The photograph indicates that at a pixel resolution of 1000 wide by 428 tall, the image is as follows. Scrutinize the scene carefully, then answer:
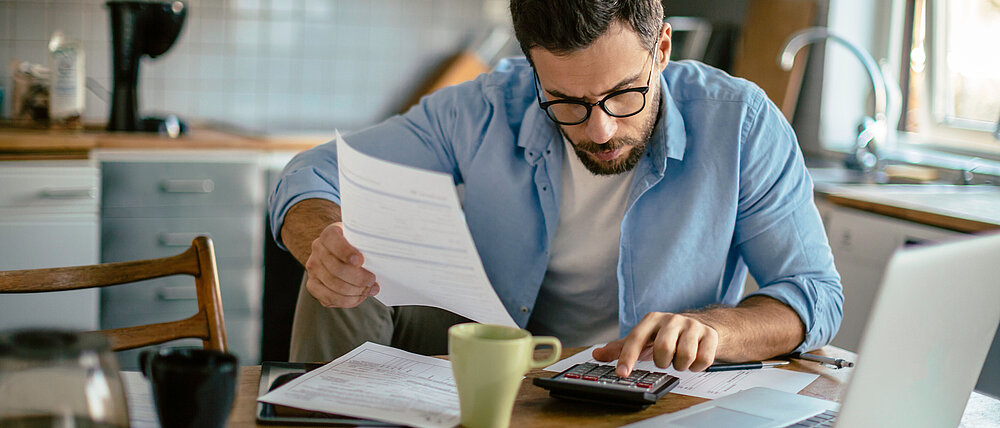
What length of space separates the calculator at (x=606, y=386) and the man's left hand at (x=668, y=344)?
0.02 metres

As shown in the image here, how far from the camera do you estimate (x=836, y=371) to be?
3.69 feet

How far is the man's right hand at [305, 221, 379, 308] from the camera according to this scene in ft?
3.62

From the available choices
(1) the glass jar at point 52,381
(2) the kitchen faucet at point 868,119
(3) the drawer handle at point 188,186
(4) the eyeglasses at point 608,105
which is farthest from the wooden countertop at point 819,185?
(1) the glass jar at point 52,381

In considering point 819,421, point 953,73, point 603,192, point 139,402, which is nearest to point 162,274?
point 139,402

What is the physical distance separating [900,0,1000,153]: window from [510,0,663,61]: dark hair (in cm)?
203

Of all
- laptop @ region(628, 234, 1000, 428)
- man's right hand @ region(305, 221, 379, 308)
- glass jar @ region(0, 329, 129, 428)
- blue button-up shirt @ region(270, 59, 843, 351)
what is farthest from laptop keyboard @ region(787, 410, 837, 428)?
glass jar @ region(0, 329, 129, 428)

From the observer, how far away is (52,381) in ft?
1.90

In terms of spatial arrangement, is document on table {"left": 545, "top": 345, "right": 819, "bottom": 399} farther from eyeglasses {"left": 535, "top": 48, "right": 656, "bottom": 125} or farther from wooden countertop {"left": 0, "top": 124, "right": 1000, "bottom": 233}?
wooden countertop {"left": 0, "top": 124, "right": 1000, "bottom": 233}

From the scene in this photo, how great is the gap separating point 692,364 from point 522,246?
508 millimetres

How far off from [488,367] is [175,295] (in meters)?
2.36

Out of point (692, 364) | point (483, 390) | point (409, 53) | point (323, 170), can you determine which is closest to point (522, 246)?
point (323, 170)

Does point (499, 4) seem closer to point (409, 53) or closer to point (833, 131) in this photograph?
point (409, 53)

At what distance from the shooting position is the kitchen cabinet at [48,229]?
8.33ft

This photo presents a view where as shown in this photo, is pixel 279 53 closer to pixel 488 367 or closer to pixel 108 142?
pixel 108 142
